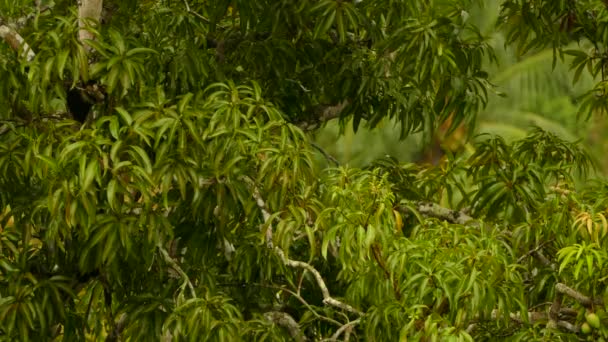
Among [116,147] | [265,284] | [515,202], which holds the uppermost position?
[116,147]

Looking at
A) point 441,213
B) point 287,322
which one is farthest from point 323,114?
point 287,322

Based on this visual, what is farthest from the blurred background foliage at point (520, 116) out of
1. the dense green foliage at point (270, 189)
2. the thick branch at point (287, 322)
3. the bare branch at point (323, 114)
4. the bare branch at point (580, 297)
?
the bare branch at point (580, 297)

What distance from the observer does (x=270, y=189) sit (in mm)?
4137

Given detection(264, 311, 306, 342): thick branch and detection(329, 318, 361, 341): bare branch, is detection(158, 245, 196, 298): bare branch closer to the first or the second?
detection(264, 311, 306, 342): thick branch

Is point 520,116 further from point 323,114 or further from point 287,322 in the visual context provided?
point 287,322

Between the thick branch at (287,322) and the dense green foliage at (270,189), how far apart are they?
14mm

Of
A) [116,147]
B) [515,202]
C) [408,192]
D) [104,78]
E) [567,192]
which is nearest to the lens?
[116,147]

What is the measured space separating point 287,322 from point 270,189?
80 cm

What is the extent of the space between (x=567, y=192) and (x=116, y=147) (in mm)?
1682

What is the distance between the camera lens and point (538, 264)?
192 inches

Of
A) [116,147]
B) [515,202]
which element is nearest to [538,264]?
[515,202]

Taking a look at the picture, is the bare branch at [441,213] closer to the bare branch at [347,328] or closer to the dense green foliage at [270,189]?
the dense green foliage at [270,189]

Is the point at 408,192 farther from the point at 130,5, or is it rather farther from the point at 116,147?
the point at 116,147

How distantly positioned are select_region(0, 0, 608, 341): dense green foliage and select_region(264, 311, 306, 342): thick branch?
14mm
